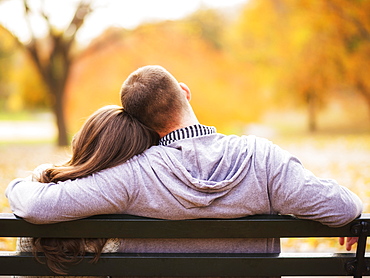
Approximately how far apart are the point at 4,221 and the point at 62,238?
0.77 feet

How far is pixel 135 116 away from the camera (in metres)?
2.16

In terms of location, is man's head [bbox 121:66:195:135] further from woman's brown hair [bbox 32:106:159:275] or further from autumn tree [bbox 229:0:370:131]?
autumn tree [bbox 229:0:370:131]

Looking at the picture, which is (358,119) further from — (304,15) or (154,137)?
(154,137)

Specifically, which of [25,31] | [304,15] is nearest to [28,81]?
[25,31]

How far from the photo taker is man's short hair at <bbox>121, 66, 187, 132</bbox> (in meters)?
2.09

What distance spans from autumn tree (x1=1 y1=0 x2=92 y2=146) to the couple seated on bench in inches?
579

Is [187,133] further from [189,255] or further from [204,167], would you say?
[189,255]

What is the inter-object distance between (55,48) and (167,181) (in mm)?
15313

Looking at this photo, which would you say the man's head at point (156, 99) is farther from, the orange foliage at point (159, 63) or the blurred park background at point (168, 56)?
the orange foliage at point (159, 63)

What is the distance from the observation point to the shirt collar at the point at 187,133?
81.4 inches

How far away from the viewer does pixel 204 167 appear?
1968 mm

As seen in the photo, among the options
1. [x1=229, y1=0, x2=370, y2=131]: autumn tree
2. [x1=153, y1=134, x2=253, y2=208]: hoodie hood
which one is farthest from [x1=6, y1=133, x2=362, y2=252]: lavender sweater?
[x1=229, y1=0, x2=370, y2=131]: autumn tree

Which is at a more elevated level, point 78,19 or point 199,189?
point 78,19

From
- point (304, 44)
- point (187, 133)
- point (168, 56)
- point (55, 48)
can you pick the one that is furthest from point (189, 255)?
point (304, 44)
